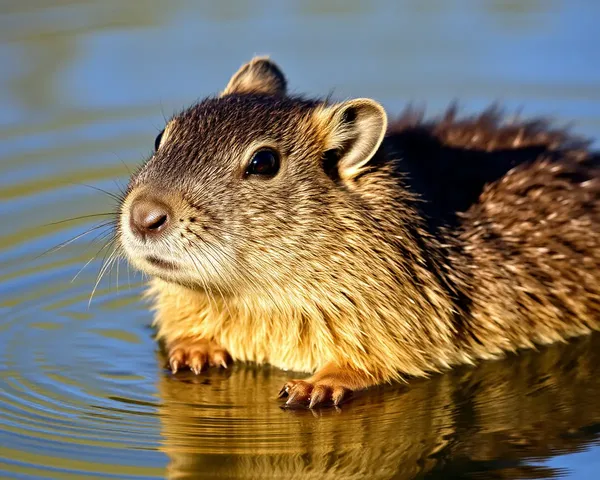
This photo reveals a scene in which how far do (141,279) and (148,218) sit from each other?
292 cm

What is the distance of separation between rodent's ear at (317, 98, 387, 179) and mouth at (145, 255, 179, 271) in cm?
138

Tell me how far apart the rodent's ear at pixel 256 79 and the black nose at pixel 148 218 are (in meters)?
2.17

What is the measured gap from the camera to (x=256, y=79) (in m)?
11.0

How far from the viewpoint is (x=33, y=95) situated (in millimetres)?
15508

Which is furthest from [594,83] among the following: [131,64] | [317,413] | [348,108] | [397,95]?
[317,413]

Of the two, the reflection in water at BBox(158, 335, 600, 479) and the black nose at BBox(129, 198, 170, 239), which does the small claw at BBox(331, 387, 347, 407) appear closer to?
the reflection in water at BBox(158, 335, 600, 479)

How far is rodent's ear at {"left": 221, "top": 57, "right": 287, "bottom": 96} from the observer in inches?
430

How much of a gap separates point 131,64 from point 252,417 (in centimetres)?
790

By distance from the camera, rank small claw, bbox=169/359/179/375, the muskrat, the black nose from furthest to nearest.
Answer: small claw, bbox=169/359/179/375, the muskrat, the black nose

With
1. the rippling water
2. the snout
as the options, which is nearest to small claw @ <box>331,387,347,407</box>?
the rippling water

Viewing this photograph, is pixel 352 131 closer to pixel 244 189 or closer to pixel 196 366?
pixel 244 189

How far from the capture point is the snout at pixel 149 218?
8867 millimetres

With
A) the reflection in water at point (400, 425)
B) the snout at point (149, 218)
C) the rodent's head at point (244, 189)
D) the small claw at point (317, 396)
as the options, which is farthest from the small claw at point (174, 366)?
the snout at point (149, 218)

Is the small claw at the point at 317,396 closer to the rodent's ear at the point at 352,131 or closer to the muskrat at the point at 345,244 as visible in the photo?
the muskrat at the point at 345,244
